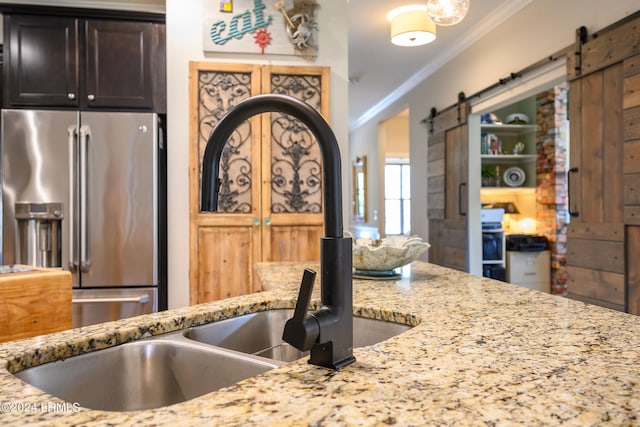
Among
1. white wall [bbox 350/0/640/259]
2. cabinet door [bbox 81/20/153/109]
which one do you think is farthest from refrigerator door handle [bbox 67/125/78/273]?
white wall [bbox 350/0/640/259]

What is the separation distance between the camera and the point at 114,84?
2.96 m

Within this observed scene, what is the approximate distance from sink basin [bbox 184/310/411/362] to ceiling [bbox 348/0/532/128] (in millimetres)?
3326

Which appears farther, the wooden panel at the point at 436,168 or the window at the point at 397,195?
the window at the point at 397,195

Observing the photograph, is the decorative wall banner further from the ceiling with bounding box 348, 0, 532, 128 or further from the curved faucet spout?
the curved faucet spout

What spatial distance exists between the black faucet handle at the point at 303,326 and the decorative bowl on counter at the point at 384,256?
861 mm

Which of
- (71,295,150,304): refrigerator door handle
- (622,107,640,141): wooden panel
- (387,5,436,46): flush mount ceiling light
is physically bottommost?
(71,295,150,304): refrigerator door handle

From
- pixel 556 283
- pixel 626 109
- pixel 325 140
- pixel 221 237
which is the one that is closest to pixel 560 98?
pixel 556 283

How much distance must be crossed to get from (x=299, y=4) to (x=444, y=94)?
8.36 feet

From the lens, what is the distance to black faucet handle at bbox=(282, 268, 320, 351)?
58 cm

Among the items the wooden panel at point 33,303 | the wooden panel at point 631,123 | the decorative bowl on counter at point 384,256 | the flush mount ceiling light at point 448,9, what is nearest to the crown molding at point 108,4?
the flush mount ceiling light at point 448,9

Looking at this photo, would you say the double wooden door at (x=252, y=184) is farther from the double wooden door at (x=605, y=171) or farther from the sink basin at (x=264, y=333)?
the sink basin at (x=264, y=333)

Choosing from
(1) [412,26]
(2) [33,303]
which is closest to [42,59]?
(2) [33,303]

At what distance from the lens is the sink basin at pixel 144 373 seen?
2.47ft

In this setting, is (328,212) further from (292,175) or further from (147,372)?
(292,175)
